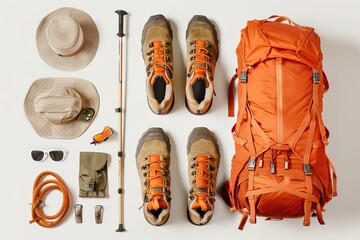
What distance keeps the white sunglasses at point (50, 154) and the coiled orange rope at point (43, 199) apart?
7cm

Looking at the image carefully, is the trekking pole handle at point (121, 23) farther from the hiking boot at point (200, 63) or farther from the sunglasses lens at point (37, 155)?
the sunglasses lens at point (37, 155)

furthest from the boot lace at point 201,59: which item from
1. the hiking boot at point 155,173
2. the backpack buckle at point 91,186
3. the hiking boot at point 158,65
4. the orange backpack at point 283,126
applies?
the backpack buckle at point 91,186

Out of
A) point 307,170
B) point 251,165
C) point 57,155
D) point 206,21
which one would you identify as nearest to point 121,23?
point 206,21

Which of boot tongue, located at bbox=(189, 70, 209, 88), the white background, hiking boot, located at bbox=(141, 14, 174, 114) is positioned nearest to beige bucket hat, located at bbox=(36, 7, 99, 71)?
the white background

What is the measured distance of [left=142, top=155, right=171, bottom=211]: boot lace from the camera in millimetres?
1792

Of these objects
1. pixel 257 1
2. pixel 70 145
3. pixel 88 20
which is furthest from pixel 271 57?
pixel 70 145

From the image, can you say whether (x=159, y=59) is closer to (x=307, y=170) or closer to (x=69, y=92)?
(x=69, y=92)

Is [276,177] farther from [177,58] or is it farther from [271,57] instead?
[177,58]

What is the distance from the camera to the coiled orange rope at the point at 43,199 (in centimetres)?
187

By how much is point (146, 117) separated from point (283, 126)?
0.67 m

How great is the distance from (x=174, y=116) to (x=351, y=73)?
0.93m

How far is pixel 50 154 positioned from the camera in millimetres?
1904

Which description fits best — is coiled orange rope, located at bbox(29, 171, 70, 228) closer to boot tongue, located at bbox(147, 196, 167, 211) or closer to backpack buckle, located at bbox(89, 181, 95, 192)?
backpack buckle, located at bbox(89, 181, 95, 192)

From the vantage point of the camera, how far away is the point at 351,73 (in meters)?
1.99
